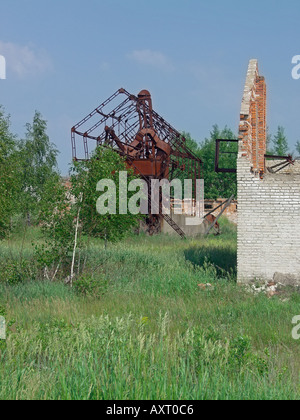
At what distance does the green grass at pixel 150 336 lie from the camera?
450 cm

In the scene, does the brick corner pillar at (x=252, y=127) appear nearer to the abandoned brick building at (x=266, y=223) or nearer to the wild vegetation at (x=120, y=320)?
the abandoned brick building at (x=266, y=223)

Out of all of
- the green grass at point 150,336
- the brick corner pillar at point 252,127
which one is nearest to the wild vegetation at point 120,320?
the green grass at point 150,336

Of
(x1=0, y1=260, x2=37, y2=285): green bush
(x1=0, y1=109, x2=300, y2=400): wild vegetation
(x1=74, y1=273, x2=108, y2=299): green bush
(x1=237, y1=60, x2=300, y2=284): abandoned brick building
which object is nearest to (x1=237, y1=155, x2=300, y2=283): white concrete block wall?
(x1=237, y1=60, x2=300, y2=284): abandoned brick building

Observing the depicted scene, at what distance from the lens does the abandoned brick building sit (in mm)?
11828

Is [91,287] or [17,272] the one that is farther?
[17,272]

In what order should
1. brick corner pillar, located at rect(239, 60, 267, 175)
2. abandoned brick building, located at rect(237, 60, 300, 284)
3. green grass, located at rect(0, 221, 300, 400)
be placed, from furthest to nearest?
1. brick corner pillar, located at rect(239, 60, 267, 175)
2. abandoned brick building, located at rect(237, 60, 300, 284)
3. green grass, located at rect(0, 221, 300, 400)

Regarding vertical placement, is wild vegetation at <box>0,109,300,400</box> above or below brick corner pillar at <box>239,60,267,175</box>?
below

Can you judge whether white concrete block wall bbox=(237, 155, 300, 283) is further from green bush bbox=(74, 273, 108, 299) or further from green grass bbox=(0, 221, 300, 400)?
green bush bbox=(74, 273, 108, 299)

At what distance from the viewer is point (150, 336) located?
5.33m

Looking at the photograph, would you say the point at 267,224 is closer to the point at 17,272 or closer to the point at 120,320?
the point at 17,272

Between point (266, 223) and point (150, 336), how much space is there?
7213 mm

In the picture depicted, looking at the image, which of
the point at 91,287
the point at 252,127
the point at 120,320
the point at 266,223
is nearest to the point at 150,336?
the point at 120,320

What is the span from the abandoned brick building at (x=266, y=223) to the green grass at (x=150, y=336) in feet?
2.81
